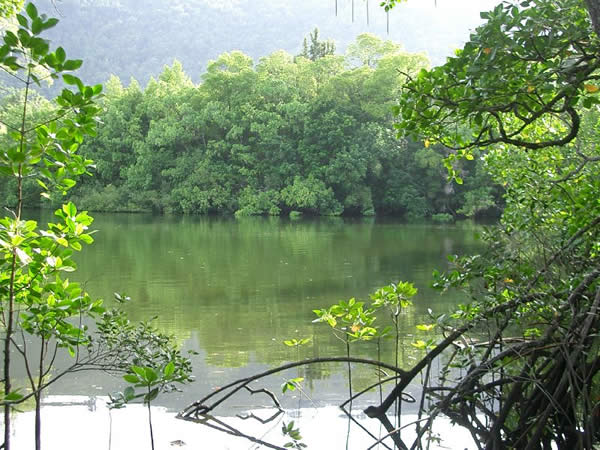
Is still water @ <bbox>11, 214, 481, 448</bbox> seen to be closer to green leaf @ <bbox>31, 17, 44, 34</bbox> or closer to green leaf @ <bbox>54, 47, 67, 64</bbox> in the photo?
green leaf @ <bbox>54, 47, 67, 64</bbox>

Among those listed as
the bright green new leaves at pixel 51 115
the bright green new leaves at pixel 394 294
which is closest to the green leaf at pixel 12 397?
the bright green new leaves at pixel 51 115

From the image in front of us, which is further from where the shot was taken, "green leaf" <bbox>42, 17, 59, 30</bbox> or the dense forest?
the dense forest

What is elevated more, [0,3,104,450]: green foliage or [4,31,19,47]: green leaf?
[4,31,19,47]: green leaf

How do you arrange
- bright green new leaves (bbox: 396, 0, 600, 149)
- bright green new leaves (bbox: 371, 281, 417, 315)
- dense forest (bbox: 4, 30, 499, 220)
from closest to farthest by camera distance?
bright green new leaves (bbox: 396, 0, 600, 149), bright green new leaves (bbox: 371, 281, 417, 315), dense forest (bbox: 4, 30, 499, 220)

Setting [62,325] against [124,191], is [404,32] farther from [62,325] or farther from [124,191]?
[62,325]

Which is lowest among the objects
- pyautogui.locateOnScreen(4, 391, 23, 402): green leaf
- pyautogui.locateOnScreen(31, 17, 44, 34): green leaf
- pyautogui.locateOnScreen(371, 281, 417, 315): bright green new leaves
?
pyautogui.locateOnScreen(4, 391, 23, 402): green leaf

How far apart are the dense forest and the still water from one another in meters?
12.9

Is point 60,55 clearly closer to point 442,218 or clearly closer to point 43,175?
point 43,175

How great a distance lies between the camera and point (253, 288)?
13.1m

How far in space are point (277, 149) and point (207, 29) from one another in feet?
383

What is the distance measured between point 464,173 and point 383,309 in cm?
3064

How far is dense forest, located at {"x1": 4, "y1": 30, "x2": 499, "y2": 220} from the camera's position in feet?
133

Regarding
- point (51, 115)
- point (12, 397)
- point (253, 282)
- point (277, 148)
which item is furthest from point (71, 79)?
point (277, 148)

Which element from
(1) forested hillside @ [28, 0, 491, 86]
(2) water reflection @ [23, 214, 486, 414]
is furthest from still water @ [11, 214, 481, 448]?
(1) forested hillside @ [28, 0, 491, 86]
